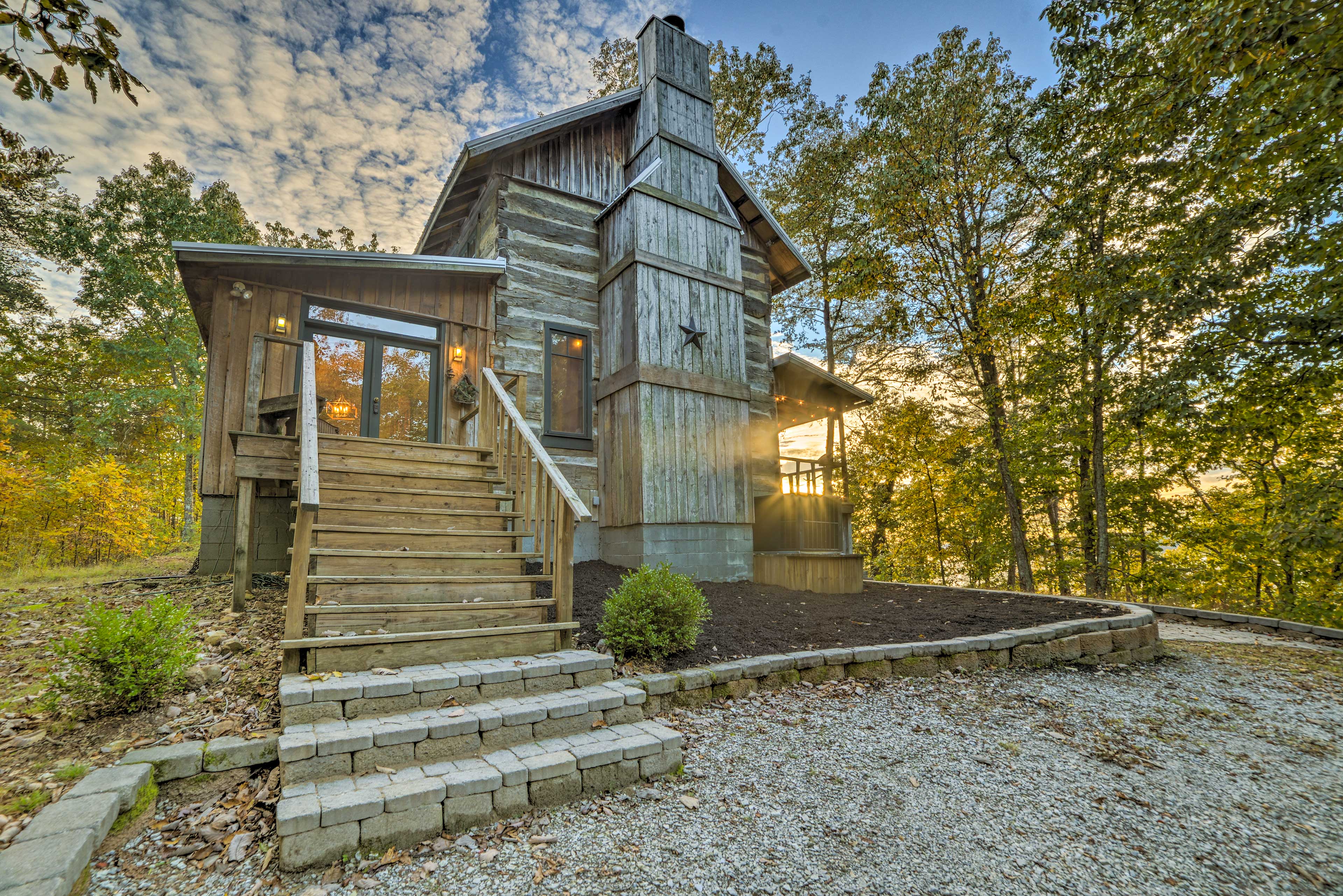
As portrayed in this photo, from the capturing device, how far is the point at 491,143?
7.38m

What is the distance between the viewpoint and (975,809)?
2.68 metres

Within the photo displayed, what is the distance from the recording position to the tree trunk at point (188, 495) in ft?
49.1

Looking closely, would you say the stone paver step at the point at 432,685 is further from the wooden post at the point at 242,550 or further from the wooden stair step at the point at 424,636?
the wooden post at the point at 242,550

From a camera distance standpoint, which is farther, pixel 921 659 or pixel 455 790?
pixel 921 659

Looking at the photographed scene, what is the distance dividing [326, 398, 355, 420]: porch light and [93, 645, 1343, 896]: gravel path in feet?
18.7

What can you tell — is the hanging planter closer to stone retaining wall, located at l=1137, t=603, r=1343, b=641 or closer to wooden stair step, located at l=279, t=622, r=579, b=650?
wooden stair step, located at l=279, t=622, r=579, b=650

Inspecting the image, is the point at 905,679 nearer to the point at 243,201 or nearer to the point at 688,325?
the point at 688,325

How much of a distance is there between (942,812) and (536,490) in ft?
13.8

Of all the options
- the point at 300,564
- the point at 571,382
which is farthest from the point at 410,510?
the point at 571,382

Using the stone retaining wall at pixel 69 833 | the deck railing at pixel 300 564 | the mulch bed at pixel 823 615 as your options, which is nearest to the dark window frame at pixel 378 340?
the mulch bed at pixel 823 615

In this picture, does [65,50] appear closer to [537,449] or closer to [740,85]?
[537,449]

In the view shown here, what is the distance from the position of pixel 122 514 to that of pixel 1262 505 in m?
22.3

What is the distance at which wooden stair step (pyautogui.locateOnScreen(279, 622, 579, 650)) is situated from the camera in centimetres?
305

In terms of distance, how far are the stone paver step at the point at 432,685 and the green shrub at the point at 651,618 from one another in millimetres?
463
